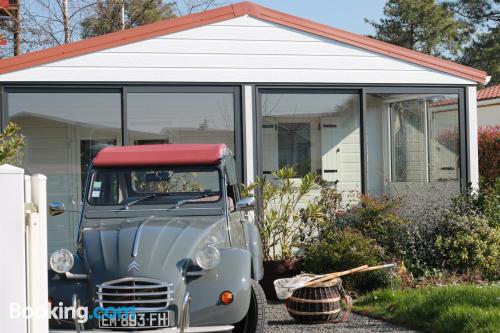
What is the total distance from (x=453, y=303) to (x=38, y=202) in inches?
214

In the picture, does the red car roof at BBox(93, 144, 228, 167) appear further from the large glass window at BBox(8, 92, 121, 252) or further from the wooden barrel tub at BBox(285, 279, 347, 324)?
the large glass window at BBox(8, 92, 121, 252)

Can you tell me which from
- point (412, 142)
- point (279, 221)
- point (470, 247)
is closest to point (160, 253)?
point (279, 221)

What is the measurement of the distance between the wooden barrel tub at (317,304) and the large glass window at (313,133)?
10.6ft

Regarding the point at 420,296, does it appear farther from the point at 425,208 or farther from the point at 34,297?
the point at 34,297

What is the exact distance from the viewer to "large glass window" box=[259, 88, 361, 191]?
37.0 ft

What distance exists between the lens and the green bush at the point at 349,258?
9688 mm

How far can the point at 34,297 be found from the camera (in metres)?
3.62

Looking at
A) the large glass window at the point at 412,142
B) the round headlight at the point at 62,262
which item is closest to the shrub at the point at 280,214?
the large glass window at the point at 412,142

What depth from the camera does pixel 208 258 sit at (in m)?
6.13

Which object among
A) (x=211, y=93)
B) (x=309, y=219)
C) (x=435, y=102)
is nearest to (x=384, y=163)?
(x=435, y=102)

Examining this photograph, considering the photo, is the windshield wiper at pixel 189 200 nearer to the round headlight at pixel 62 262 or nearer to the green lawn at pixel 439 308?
the round headlight at pixel 62 262

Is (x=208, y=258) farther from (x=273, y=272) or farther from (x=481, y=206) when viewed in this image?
(x=481, y=206)

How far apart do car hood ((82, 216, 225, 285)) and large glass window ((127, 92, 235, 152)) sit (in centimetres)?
391

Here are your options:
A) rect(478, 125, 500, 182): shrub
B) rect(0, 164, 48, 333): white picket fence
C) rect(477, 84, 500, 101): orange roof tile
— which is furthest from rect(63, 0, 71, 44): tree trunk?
rect(0, 164, 48, 333): white picket fence
